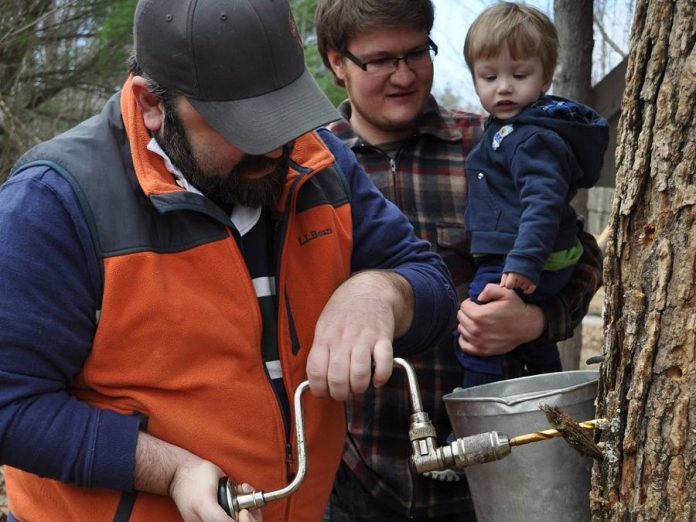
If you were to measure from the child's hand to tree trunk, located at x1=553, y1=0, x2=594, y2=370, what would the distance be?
1.61 metres

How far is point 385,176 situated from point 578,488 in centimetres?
127

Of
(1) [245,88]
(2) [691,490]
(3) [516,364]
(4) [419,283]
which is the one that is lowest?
(3) [516,364]

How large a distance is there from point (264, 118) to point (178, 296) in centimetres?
40

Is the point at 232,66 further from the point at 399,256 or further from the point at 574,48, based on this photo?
the point at 574,48

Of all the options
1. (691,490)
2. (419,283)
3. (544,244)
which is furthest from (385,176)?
(691,490)

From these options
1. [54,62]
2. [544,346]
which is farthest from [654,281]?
[54,62]

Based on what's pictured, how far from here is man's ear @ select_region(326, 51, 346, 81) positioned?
3.02m

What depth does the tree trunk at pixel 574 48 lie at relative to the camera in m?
3.95

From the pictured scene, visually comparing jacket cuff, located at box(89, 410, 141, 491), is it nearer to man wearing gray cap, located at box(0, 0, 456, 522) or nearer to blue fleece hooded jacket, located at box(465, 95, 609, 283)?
man wearing gray cap, located at box(0, 0, 456, 522)

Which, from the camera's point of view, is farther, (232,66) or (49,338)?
(232,66)

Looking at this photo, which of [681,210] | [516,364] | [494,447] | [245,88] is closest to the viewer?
[681,210]

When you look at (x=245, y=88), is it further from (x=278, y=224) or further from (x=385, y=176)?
(x=385, y=176)

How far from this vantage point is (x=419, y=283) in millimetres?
2211

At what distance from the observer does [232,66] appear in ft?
6.23
